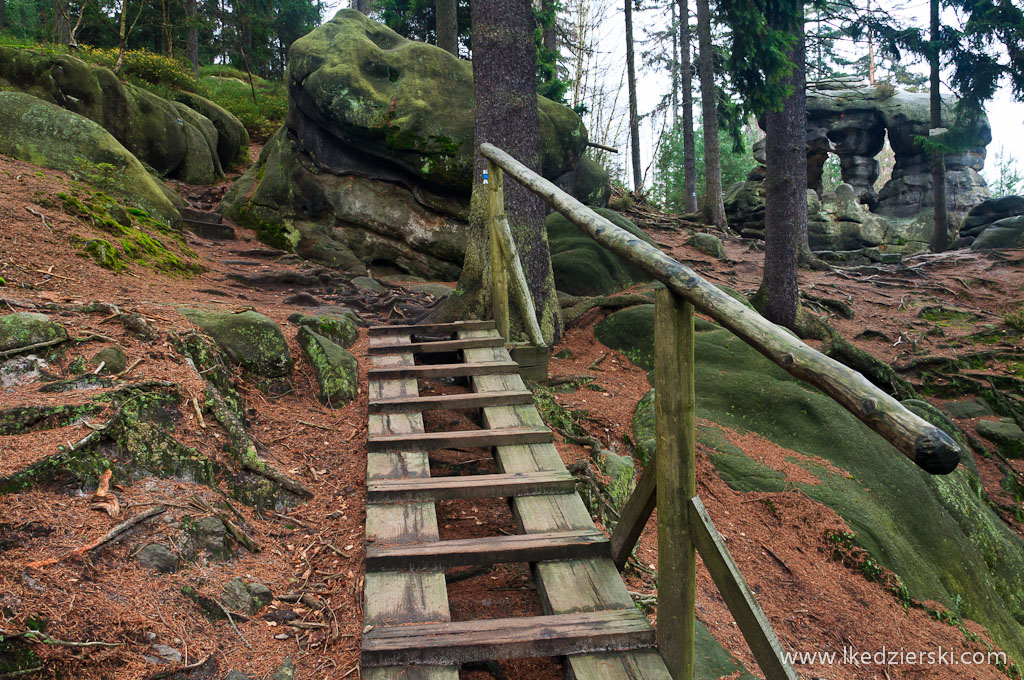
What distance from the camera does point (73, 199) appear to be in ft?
22.7

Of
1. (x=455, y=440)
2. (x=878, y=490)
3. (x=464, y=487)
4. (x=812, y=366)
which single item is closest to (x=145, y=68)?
(x=455, y=440)

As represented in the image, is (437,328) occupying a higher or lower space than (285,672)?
higher

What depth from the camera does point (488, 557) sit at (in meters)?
2.86

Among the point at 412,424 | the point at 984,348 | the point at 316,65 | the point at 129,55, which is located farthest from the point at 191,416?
the point at 129,55

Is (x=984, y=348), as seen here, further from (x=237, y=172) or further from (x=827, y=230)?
(x=237, y=172)

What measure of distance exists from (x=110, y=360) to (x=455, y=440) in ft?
6.64

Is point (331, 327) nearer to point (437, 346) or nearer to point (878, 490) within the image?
point (437, 346)

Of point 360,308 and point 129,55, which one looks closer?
point 360,308

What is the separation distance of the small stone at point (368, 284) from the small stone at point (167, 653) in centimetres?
682

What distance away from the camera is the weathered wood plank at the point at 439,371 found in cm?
459

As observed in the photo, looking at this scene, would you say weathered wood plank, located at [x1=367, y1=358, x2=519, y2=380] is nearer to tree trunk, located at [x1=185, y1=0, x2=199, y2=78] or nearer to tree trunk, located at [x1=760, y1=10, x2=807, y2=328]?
tree trunk, located at [x1=760, y1=10, x2=807, y2=328]

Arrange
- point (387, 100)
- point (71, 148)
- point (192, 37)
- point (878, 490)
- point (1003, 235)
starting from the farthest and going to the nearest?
1. point (192, 37)
2. point (1003, 235)
3. point (387, 100)
4. point (71, 148)
5. point (878, 490)

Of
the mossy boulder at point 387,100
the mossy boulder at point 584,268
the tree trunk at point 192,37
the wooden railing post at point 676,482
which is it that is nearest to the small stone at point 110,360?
the wooden railing post at point 676,482

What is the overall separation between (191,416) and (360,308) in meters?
4.47
